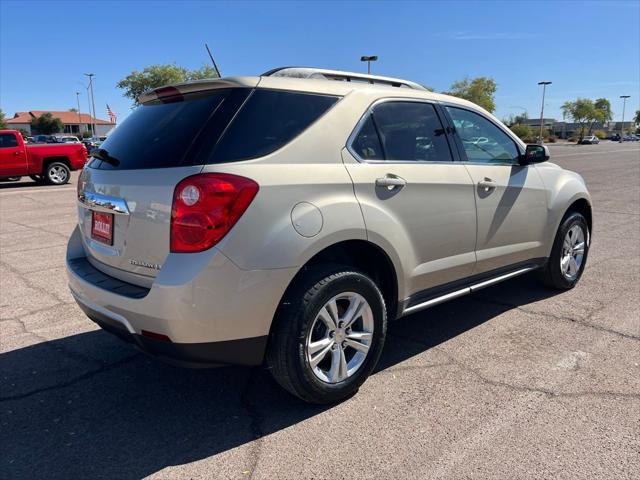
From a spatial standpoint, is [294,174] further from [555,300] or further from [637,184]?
[637,184]

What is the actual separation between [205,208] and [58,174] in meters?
16.2

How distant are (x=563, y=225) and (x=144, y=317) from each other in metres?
3.91

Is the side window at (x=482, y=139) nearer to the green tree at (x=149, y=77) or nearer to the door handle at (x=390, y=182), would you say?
the door handle at (x=390, y=182)

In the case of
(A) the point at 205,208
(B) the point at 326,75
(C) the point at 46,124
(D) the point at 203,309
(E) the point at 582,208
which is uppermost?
(C) the point at 46,124

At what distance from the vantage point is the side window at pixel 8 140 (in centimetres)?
1545

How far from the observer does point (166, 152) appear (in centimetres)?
280

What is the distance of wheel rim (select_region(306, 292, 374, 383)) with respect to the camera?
2.92 meters

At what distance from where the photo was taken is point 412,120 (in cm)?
365

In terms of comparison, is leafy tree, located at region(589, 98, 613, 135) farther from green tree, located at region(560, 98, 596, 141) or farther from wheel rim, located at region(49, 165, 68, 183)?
wheel rim, located at region(49, 165, 68, 183)

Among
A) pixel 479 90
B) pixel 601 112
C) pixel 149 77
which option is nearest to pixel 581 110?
pixel 601 112

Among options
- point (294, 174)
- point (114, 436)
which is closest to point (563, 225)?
point (294, 174)

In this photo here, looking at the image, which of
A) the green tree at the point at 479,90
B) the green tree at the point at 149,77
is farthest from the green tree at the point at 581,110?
the green tree at the point at 149,77

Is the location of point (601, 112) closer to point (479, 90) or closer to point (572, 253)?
point (479, 90)

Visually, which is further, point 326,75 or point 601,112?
point 601,112
